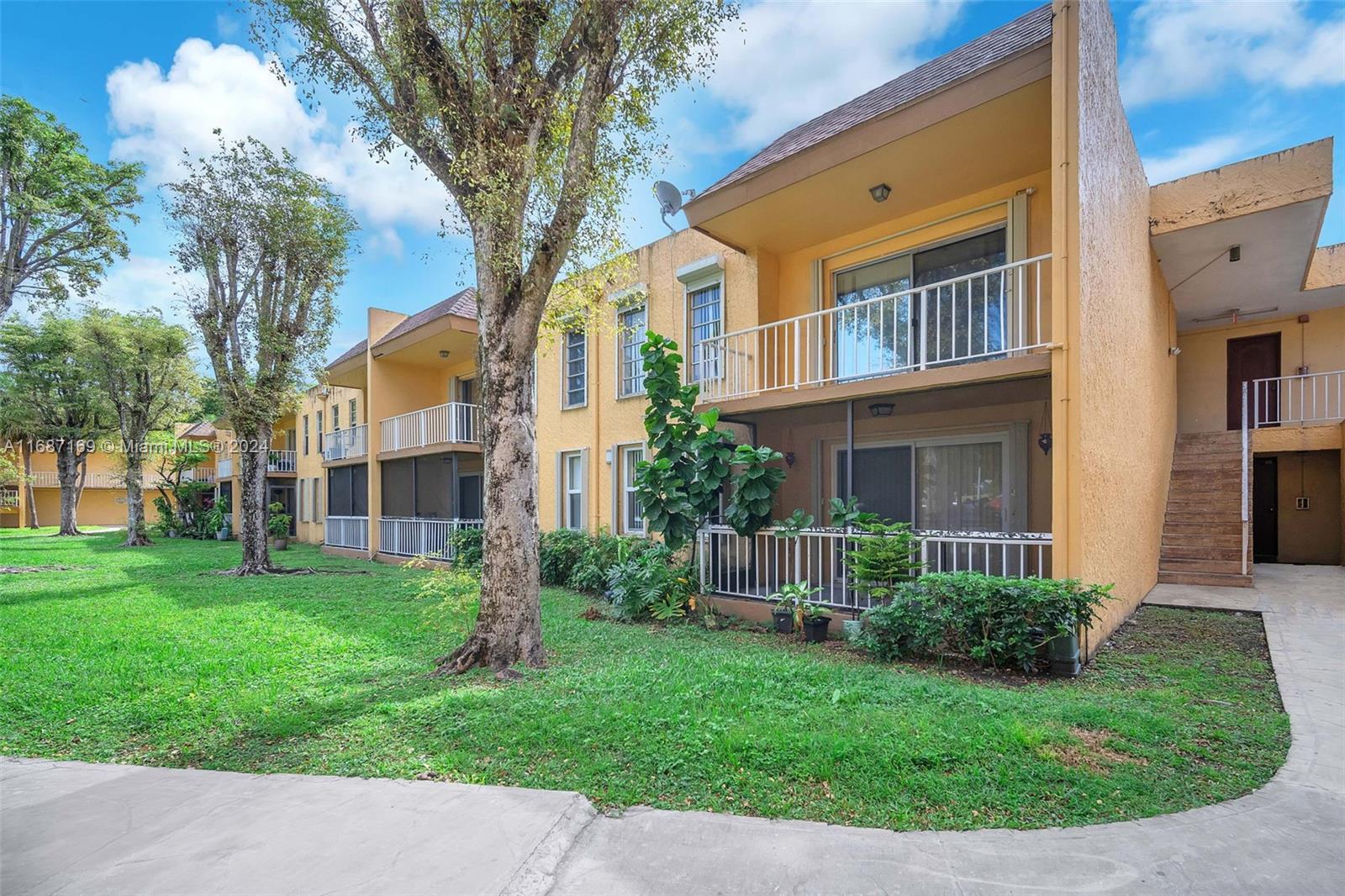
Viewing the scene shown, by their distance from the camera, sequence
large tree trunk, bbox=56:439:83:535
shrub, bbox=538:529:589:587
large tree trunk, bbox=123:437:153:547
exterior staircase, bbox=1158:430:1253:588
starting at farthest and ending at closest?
large tree trunk, bbox=56:439:83:535
large tree trunk, bbox=123:437:153:547
shrub, bbox=538:529:589:587
exterior staircase, bbox=1158:430:1253:588

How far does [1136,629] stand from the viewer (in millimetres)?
7152

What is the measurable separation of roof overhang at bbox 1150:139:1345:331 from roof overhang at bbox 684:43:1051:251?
12.8 feet

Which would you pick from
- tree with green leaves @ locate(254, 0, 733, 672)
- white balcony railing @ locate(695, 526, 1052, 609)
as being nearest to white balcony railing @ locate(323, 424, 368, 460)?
white balcony railing @ locate(695, 526, 1052, 609)

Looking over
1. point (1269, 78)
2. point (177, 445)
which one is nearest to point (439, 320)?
point (1269, 78)

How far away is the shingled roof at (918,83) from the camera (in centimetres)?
657

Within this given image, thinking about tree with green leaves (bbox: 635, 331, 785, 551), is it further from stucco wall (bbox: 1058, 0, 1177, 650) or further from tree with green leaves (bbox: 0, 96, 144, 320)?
tree with green leaves (bbox: 0, 96, 144, 320)

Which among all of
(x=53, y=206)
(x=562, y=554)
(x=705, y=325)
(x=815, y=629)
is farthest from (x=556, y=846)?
(x=53, y=206)

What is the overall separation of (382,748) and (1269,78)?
1319 centimetres

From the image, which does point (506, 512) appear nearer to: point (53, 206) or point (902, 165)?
point (902, 165)

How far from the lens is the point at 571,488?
13328mm

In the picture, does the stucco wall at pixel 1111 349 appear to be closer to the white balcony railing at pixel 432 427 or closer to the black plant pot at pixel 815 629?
the black plant pot at pixel 815 629

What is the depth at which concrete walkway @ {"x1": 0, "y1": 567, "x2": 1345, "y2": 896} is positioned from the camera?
8.55 ft

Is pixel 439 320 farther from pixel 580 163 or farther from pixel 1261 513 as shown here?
pixel 1261 513

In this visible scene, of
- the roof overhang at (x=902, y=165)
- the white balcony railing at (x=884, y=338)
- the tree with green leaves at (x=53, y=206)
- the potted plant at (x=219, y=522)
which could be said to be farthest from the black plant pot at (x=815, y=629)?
the potted plant at (x=219, y=522)
